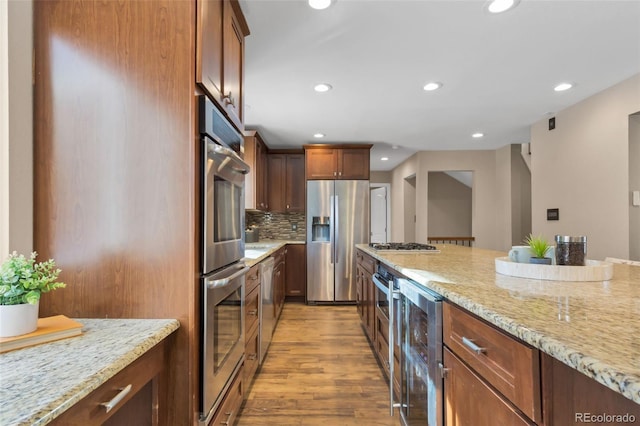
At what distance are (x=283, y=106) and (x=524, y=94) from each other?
242cm

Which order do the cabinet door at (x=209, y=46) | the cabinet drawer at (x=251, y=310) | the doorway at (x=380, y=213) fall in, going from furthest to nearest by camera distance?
the doorway at (x=380, y=213) → the cabinet drawer at (x=251, y=310) → the cabinet door at (x=209, y=46)

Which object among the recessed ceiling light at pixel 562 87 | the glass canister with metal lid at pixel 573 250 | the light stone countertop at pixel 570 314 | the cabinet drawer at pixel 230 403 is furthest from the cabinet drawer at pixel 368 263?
the recessed ceiling light at pixel 562 87

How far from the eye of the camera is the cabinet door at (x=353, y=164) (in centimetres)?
459

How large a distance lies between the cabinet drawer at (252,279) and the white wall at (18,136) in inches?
44.0

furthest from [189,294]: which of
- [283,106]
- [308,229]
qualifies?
[308,229]

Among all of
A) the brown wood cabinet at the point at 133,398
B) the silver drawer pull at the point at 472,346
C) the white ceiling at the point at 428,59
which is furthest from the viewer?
the white ceiling at the point at 428,59

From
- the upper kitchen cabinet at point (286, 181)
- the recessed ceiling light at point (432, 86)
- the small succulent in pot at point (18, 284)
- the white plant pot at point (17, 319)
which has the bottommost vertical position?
the white plant pot at point (17, 319)

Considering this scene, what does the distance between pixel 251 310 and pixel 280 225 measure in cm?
314

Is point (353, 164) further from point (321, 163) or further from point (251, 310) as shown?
point (251, 310)

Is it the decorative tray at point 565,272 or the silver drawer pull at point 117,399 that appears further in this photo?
the decorative tray at point 565,272

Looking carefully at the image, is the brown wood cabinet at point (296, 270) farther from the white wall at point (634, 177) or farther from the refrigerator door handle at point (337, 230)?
the white wall at point (634, 177)

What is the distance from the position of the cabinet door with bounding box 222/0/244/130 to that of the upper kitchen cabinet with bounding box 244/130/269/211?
226 cm

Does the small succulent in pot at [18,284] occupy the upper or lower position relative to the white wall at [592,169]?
lower

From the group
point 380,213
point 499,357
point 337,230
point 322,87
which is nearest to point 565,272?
point 499,357
